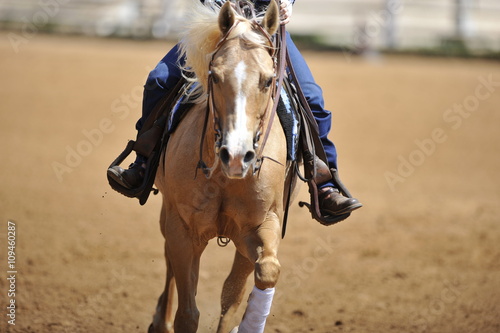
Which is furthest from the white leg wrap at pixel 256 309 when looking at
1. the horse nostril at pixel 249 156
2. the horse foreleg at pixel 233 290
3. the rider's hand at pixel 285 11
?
the rider's hand at pixel 285 11

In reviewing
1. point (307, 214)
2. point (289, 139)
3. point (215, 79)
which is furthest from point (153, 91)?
point (307, 214)

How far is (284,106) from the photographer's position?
479cm

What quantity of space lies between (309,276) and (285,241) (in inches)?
53.7

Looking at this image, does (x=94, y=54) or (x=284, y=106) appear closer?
(x=284, y=106)

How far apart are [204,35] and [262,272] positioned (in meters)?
1.47

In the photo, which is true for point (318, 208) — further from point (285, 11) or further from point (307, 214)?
point (307, 214)

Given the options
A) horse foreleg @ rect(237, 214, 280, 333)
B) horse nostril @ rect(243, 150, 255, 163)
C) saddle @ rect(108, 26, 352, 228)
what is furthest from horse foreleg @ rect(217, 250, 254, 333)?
horse nostril @ rect(243, 150, 255, 163)

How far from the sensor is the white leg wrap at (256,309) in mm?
4340

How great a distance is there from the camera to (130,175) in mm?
5234

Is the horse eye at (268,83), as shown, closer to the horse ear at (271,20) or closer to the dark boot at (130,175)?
the horse ear at (271,20)

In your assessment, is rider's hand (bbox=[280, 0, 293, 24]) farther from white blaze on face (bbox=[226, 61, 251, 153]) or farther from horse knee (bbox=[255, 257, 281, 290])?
horse knee (bbox=[255, 257, 281, 290])

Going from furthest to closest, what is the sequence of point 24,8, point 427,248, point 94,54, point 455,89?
point 24,8
point 94,54
point 455,89
point 427,248

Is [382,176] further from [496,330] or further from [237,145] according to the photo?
[237,145]

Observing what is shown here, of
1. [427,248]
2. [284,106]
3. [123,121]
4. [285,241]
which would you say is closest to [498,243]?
[427,248]
